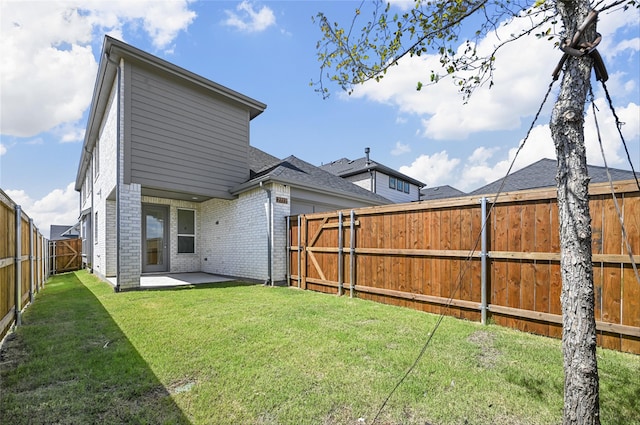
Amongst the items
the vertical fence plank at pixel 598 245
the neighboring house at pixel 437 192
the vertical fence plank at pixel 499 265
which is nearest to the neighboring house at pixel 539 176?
the vertical fence plank at pixel 499 265

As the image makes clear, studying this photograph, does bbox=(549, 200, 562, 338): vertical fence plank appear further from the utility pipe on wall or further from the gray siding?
the gray siding

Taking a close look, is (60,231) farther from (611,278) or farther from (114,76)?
(611,278)

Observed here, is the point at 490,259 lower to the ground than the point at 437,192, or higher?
lower

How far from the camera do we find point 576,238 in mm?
1714

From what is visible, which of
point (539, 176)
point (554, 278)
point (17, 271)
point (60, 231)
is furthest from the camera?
point (60, 231)

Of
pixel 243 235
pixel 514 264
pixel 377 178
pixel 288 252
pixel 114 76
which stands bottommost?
pixel 288 252

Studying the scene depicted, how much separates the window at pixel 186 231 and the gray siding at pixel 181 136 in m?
3.00

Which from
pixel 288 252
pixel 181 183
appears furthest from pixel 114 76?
pixel 288 252

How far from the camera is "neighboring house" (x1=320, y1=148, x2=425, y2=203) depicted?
19.9m

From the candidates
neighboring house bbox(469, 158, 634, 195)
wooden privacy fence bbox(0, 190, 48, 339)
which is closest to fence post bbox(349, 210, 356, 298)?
wooden privacy fence bbox(0, 190, 48, 339)

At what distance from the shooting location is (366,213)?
642 centimetres

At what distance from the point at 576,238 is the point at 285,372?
2.48m

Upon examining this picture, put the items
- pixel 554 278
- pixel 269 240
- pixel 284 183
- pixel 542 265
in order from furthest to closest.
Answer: pixel 284 183, pixel 269 240, pixel 542 265, pixel 554 278

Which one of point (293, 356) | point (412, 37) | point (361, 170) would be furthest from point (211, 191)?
point (361, 170)
